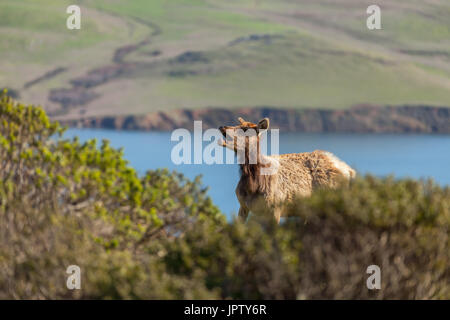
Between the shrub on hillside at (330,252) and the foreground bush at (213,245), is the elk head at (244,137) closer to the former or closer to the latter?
the foreground bush at (213,245)

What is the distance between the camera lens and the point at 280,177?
1666 centimetres

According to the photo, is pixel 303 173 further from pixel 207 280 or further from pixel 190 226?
pixel 207 280

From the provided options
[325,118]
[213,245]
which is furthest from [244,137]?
[325,118]

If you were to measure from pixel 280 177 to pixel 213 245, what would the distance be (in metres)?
6.14

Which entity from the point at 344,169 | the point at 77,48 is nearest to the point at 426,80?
the point at 77,48

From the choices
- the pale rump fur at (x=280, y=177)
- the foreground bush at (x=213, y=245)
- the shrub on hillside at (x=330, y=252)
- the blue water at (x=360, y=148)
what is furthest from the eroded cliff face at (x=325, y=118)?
the shrub on hillside at (x=330, y=252)

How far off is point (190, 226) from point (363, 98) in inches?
6382

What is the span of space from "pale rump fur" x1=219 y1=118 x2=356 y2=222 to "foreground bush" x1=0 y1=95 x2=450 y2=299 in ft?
9.44

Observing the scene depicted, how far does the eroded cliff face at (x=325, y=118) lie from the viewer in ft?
487

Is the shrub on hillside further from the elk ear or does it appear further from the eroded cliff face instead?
the eroded cliff face

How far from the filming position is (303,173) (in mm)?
17500
